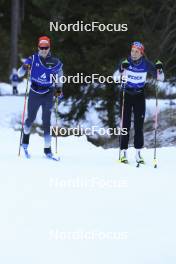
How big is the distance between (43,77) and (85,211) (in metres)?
3.84

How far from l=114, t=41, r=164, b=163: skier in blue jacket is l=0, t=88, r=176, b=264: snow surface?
62 cm

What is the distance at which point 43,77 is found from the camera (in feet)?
34.3

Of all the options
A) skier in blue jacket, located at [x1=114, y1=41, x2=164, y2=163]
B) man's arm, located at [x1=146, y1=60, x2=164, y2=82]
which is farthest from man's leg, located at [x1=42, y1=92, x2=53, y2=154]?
man's arm, located at [x1=146, y1=60, x2=164, y2=82]

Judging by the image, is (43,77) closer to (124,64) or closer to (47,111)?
(47,111)

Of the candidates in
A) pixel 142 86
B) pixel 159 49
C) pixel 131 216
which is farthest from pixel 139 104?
pixel 159 49

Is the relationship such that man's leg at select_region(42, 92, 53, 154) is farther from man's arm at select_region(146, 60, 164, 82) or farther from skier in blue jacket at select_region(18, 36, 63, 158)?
man's arm at select_region(146, 60, 164, 82)

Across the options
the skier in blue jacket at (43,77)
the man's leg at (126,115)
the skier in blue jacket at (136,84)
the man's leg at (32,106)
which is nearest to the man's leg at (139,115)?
the skier in blue jacket at (136,84)

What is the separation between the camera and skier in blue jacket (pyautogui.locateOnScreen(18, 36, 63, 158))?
10398 millimetres

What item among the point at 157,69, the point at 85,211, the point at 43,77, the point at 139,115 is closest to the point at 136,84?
the point at 157,69

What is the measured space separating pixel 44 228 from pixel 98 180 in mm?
2502

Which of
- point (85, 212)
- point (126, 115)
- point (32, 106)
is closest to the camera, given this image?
point (85, 212)

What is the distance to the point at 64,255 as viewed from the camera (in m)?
5.88

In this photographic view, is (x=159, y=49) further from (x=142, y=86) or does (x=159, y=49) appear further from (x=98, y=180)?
(x=98, y=180)

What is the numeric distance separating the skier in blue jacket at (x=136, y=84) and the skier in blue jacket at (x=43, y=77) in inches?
46.5
